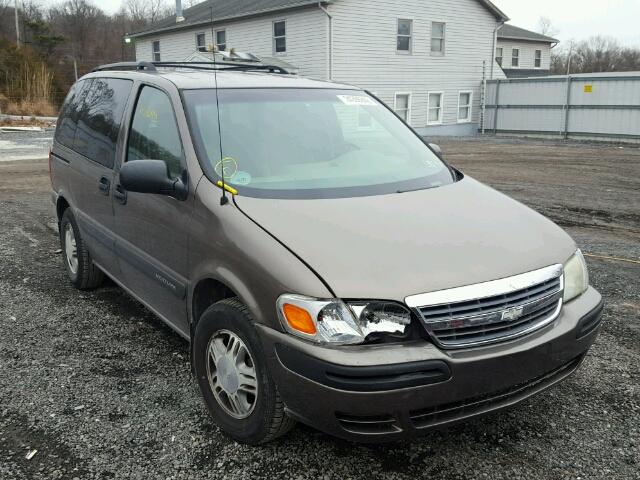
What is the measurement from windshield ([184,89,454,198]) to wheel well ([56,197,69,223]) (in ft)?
7.63

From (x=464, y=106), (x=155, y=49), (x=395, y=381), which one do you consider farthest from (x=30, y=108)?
(x=395, y=381)

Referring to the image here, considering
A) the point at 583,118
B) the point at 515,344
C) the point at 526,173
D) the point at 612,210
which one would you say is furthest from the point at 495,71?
the point at 515,344

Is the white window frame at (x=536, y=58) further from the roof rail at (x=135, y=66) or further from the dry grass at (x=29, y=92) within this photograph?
the roof rail at (x=135, y=66)

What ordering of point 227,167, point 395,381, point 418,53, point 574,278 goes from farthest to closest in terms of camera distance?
point 418,53 → point 227,167 → point 574,278 → point 395,381

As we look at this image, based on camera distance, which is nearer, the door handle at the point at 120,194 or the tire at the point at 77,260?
the door handle at the point at 120,194

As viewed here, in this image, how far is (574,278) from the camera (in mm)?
2984

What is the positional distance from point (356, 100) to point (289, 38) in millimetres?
20732

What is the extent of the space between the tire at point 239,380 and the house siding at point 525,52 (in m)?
38.6

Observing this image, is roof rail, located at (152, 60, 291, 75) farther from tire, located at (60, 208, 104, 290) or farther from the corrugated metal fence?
the corrugated metal fence

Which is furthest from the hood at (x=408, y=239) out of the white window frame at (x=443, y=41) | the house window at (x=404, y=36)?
the white window frame at (x=443, y=41)

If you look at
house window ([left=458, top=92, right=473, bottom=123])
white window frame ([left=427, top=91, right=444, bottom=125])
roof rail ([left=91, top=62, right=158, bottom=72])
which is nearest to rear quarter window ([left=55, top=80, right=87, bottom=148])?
roof rail ([left=91, top=62, right=158, bottom=72])

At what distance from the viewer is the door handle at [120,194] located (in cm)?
388

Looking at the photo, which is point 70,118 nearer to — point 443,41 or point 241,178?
point 241,178

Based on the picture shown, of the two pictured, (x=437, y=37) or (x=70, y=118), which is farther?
(x=437, y=37)
